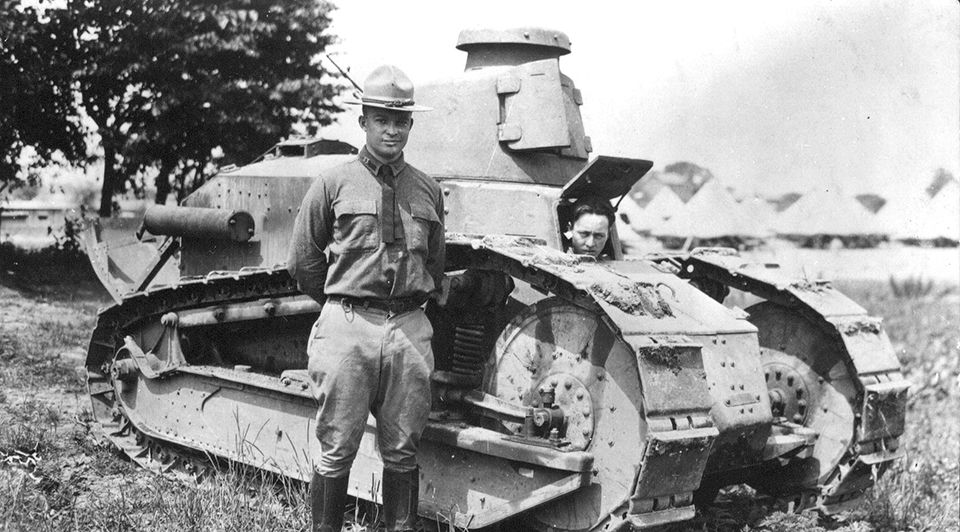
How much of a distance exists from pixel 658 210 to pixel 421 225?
12.0 metres

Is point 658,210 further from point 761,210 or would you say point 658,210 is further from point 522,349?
point 522,349

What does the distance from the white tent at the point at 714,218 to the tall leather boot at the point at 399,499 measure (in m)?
11.8

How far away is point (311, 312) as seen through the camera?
22.3 ft

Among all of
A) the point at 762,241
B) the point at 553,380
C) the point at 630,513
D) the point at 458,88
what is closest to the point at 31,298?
the point at 458,88

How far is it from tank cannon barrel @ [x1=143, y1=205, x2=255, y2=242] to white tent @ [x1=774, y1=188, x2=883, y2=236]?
385 inches

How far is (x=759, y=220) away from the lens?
52.8 ft

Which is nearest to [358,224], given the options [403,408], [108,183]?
[403,408]

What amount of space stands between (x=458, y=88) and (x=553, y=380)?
2.44 metres

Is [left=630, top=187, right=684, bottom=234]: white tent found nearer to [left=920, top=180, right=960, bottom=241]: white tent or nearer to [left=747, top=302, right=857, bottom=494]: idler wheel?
[left=920, top=180, right=960, bottom=241]: white tent

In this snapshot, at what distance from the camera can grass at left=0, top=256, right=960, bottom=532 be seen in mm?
5594

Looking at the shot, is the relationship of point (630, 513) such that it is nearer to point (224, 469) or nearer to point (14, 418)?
point (224, 469)

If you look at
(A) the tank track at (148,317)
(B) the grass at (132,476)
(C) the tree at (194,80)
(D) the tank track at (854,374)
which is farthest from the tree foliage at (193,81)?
(D) the tank track at (854,374)

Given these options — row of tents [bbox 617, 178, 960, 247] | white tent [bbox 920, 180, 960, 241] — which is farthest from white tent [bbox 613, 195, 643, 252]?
white tent [bbox 920, 180, 960, 241]

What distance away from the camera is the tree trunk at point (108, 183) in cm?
1120
